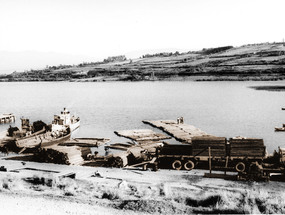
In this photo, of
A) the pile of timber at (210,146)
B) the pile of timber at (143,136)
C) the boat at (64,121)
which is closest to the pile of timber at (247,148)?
the pile of timber at (210,146)

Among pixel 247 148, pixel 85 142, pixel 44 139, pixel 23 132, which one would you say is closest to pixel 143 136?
pixel 85 142

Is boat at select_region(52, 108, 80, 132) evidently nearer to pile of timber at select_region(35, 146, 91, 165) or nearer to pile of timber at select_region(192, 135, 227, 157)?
pile of timber at select_region(35, 146, 91, 165)

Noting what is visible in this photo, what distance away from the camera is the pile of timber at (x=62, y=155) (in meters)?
33.4

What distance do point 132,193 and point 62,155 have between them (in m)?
10.5

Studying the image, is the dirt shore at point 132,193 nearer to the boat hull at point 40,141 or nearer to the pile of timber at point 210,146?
the pile of timber at point 210,146

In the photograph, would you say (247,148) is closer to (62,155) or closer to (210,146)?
(210,146)

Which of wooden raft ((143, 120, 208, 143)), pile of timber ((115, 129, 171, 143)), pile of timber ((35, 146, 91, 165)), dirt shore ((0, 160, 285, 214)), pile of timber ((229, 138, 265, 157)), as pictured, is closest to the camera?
dirt shore ((0, 160, 285, 214))

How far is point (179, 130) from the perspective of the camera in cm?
5975

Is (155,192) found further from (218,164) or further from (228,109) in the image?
(228,109)

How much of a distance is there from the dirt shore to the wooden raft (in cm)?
2308

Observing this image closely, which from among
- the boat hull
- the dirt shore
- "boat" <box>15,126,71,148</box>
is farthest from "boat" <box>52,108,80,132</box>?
the dirt shore

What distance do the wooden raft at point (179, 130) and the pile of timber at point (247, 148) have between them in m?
19.9

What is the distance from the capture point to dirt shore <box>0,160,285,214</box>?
23859 millimetres

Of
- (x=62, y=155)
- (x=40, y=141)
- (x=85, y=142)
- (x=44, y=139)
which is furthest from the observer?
(x=85, y=142)
